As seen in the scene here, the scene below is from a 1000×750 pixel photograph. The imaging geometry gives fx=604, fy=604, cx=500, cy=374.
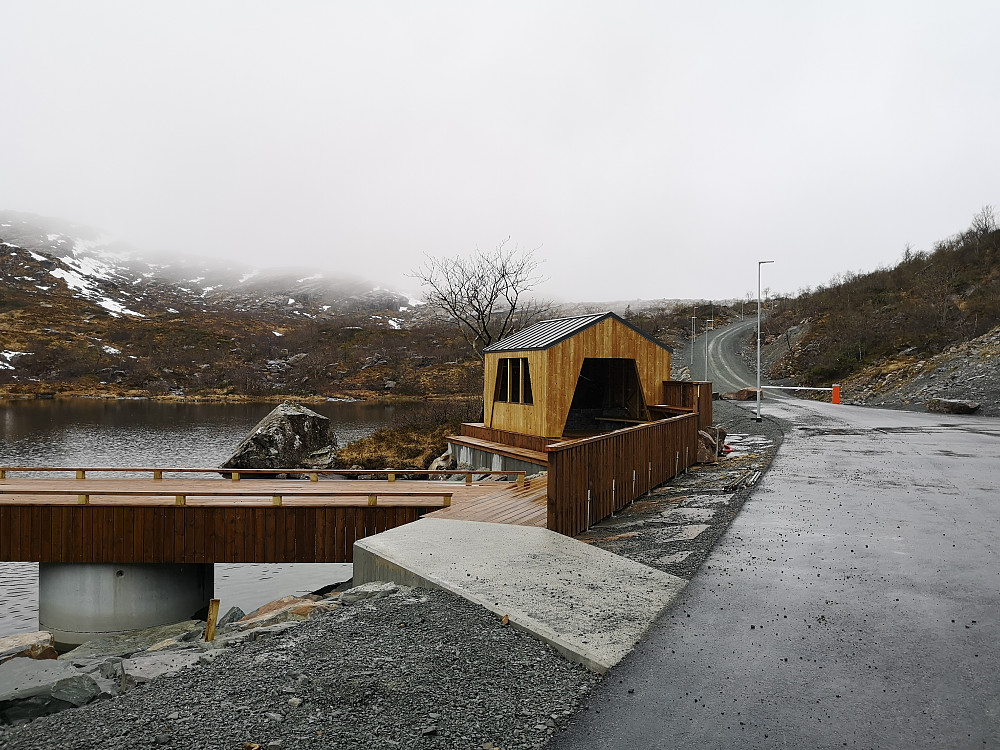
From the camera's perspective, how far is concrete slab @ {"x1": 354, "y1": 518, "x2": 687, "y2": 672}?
15.6ft

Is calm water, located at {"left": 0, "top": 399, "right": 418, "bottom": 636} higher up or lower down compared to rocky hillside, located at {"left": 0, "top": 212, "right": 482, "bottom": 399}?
lower down

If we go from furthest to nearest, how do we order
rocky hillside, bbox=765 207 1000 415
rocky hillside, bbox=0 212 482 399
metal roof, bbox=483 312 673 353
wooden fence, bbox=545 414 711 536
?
rocky hillside, bbox=0 212 482 399, rocky hillside, bbox=765 207 1000 415, metal roof, bbox=483 312 673 353, wooden fence, bbox=545 414 711 536

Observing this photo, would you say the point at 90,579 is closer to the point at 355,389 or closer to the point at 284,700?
the point at 284,700

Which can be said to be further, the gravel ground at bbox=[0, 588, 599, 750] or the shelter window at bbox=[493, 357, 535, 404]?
the shelter window at bbox=[493, 357, 535, 404]

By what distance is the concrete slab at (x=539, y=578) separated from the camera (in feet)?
15.6

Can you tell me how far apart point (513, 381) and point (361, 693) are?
43.2 feet

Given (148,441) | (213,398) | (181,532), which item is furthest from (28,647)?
(213,398)

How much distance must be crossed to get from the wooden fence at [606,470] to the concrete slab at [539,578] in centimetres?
55

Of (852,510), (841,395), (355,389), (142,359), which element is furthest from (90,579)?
(142,359)

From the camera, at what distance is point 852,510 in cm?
919

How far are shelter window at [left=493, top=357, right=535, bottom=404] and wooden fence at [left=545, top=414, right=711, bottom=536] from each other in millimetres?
4282

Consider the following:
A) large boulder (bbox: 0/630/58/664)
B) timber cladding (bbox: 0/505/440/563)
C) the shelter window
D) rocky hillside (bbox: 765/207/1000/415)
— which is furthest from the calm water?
rocky hillside (bbox: 765/207/1000/415)

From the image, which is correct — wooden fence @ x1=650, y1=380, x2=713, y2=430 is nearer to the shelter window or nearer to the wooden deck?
the shelter window

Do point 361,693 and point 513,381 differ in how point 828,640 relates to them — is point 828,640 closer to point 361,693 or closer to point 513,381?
point 361,693
